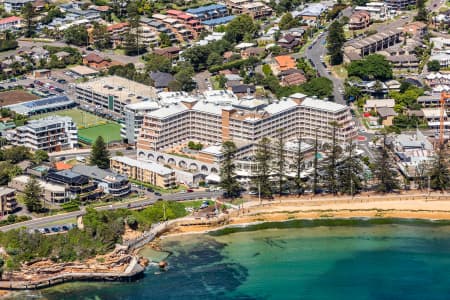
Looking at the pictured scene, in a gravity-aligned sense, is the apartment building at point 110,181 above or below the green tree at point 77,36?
above

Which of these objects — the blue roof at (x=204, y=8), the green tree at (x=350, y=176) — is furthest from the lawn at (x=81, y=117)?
the blue roof at (x=204, y=8)

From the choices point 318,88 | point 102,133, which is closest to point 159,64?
point 102,133

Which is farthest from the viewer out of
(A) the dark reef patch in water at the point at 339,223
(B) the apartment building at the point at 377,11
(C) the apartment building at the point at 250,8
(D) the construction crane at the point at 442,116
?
(C) the apartment building at the point at 250,8

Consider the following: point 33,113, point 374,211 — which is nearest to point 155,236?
point 374,211

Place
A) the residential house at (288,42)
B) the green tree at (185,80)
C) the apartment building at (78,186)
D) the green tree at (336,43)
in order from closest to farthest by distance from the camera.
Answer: the apartment building at (78,186), the green tree at (185,80), the green tree at (336,43), the residential house at (288,42)

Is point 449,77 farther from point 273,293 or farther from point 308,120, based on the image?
point 273,293

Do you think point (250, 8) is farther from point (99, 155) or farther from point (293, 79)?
point (99, 155)

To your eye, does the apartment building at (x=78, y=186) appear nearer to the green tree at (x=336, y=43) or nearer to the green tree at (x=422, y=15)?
the green tree at (x=336, y=43)

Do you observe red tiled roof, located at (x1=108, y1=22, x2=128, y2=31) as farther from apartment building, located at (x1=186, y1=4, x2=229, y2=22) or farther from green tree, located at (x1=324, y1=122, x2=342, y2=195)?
green tree, located at (x1=324, y1=122, x2=342, y2=195)
